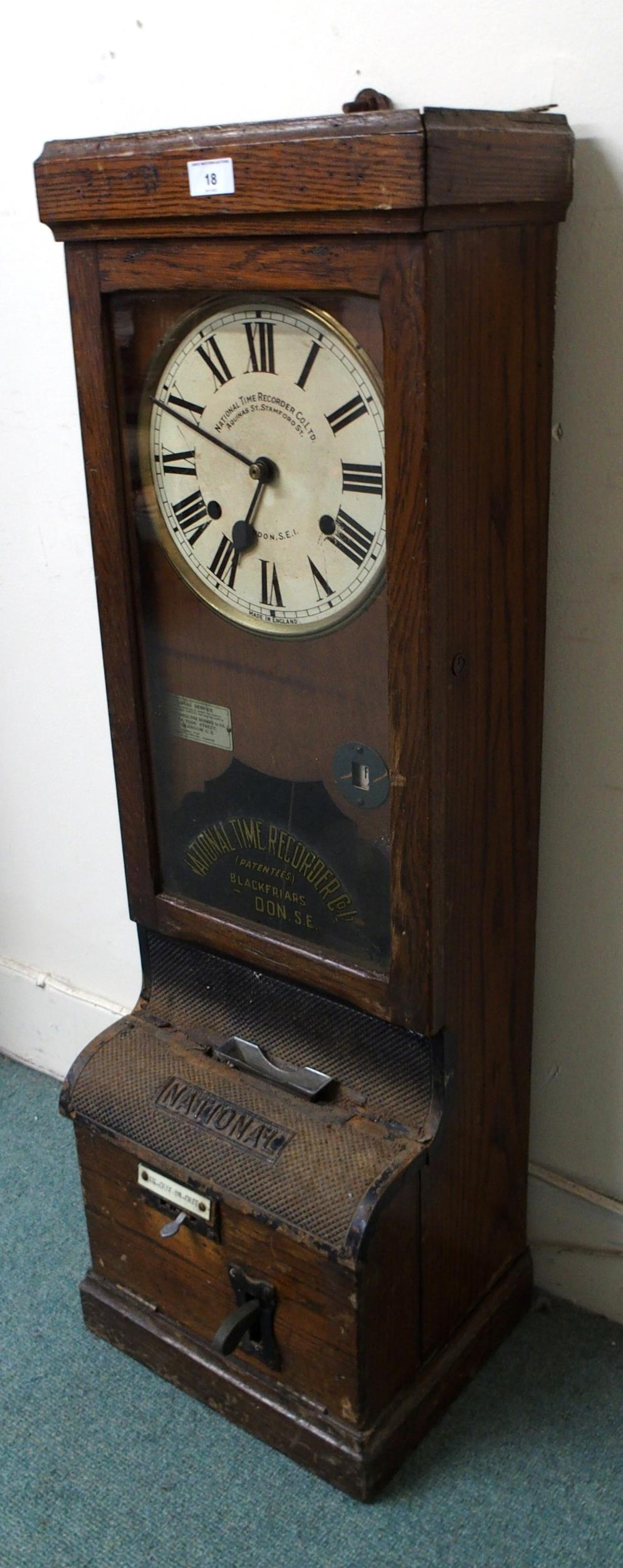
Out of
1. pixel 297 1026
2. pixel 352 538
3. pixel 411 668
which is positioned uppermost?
pixel 352 538

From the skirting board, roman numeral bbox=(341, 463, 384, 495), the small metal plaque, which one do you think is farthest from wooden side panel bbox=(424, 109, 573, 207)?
the skirting board

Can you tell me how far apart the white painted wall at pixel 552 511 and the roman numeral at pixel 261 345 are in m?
0.31

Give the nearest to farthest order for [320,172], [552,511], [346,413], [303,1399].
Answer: [320,172]
[346,413]
[552,511]
[303,1399]

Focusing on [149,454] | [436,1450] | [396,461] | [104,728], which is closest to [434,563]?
[396,461]

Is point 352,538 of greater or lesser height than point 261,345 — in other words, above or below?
below

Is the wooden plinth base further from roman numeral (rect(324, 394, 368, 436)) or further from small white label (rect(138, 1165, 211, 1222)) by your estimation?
roman numeral (rect(324, 394, 368, 436))

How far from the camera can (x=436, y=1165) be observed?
1.49m

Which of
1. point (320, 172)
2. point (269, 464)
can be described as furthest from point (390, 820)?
point (320, 172)

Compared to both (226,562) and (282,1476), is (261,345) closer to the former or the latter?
(226,562)

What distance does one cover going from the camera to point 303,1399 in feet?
5.03

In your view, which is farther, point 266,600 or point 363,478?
point 266,600

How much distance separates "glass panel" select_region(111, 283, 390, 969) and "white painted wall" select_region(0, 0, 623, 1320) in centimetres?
27

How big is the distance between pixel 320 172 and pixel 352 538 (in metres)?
0.31

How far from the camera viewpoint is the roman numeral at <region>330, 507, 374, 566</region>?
1.25 meters
